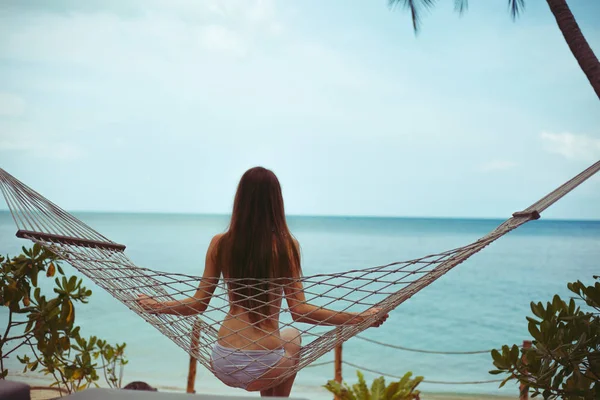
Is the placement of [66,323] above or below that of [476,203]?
below

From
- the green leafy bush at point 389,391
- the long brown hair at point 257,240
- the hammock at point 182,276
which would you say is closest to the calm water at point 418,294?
the green leafy bush at point 389,391

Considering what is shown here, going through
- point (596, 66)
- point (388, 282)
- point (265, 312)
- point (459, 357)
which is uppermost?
point (596, 66)

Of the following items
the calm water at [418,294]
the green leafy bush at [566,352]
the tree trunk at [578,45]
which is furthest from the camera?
the calm water at [418,294]

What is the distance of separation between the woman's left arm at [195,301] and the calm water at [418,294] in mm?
3843

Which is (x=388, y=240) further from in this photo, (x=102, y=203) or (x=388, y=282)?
(x=388, y=282)

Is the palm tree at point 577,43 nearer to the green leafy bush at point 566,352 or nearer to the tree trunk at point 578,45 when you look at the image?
the tree trunk at point 578,45

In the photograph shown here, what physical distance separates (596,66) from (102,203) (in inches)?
680

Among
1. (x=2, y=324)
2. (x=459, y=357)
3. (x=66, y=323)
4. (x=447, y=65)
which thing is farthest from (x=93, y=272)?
(x=447, y=65)

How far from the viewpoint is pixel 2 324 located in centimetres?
745

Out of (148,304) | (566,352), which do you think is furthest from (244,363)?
(566,352)

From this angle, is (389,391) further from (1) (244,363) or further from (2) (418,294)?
(2) (418,294)

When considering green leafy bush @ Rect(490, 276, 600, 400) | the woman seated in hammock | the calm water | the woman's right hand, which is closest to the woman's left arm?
the woman seated in hammock

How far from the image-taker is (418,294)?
1044 cm

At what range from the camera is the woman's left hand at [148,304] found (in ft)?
5.62
